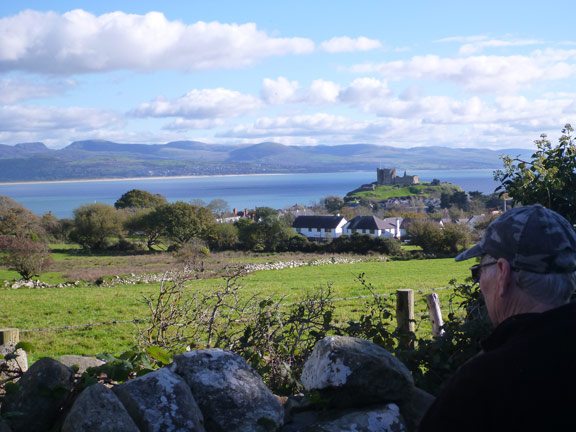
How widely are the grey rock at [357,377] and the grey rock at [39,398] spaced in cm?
184

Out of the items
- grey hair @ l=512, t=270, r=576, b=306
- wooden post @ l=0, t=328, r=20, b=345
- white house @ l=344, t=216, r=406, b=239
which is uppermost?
grey hair @ l=512, t=270, r=576, b=306

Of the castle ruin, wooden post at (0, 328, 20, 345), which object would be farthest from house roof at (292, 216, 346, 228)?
the castle ruin

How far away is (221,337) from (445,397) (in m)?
4.31

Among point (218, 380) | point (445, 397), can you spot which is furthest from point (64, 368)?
point (445, 397)

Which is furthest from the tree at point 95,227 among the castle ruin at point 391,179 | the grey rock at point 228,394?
the castle ruin at point 391,179

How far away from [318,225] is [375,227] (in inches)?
348

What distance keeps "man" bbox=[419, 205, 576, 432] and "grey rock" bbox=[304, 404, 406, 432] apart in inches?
77.7

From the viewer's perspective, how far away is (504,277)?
1.93 m

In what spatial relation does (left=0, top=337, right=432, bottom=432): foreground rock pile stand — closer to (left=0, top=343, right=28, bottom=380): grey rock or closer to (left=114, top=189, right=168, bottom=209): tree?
(left=0, top=343, right=28, bottom=380): grey rock

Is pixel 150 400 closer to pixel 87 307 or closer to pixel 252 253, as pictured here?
pixel 87 307

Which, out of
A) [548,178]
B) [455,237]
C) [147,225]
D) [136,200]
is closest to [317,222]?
[136,200]

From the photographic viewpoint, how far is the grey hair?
1.87 metres

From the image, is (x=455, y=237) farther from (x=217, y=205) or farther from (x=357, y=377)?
(x=357, y=377)

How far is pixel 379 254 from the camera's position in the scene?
163 feet
